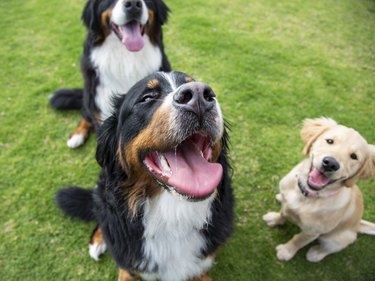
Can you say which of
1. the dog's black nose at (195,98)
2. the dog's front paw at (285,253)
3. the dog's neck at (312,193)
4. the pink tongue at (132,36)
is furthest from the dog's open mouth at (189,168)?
the dog's front paw at (285,253)

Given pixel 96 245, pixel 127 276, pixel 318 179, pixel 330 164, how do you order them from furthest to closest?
pixel 96 245 → pixel 127 276 → pixel 318 179 → pixel 330 164

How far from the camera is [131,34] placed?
3.11 meters

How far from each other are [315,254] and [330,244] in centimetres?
25

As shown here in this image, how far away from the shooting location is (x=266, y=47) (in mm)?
5449

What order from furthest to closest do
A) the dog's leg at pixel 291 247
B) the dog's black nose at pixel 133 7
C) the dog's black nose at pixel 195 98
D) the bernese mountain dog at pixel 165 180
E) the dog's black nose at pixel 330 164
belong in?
the dog's leg at pixel 291 247, the dog's black nose at pixel 133 7, the dog's black nose at pixel 330 164, the bernese mountain dog at pixel 165 180, the dog's black nose at pixel 195 98

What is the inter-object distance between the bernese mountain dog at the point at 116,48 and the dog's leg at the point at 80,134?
21.1 inches

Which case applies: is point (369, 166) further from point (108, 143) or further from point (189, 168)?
point (108, 143)

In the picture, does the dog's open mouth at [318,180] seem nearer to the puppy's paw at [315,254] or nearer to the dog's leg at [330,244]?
the dog's leg at [330,244]

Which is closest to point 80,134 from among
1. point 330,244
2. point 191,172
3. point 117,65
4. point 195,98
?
point 117,65

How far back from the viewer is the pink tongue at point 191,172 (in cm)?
176

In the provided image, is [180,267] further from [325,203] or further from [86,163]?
[86,163]

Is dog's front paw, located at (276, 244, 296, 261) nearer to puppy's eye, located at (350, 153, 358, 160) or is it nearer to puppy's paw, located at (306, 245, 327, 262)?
puppy's paw, located at (306, 245, 327, 262)

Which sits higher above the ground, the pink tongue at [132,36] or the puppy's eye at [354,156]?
the pink tongue at [132,36]

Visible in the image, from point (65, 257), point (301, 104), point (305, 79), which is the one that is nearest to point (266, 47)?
point (305, 79)
